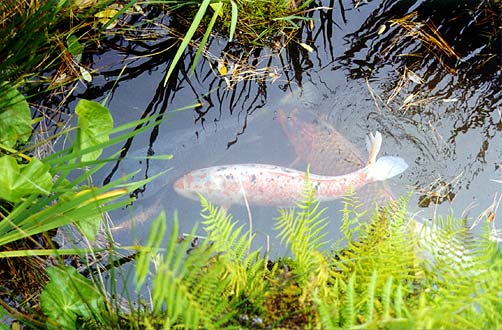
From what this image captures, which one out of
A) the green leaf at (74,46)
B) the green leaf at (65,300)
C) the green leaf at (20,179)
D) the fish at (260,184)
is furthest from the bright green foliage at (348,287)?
the green leaf at (74,46)

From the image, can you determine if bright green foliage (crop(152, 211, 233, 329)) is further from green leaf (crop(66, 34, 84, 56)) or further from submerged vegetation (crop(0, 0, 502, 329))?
green leaf (crop(66, 34, 84, 56))

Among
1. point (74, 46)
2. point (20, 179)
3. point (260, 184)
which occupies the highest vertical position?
point (74, 46)

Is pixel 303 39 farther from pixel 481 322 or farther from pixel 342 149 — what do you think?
pixel 481 322

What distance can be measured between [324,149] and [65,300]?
1.12 meters

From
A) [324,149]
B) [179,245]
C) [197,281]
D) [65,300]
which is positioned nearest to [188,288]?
[197,281]

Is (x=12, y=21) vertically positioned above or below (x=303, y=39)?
above

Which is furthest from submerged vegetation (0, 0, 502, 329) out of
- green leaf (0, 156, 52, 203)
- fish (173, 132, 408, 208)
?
fish (173, 132, 408, 208)

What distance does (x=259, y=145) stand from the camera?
7.03 ft

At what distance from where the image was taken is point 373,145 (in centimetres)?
217

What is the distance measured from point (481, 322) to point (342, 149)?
42.1 inches

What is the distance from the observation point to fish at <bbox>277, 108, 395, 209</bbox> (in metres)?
2.15

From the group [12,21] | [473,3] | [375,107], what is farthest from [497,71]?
[12,21]

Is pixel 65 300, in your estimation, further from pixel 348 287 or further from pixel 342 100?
pixel 342 100

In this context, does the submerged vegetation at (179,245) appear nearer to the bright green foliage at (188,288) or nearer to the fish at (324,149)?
the bright green foliage at (188,288)
